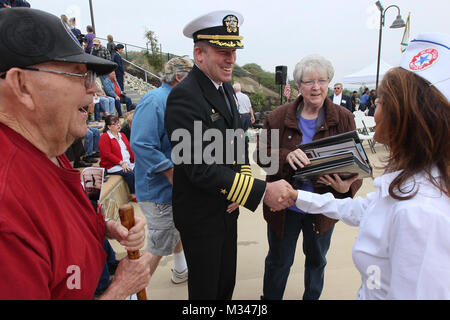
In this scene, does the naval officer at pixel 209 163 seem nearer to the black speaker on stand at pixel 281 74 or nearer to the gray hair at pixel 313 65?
the gray hair at pixel 313 65

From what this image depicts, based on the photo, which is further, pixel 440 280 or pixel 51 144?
pixel 51 144

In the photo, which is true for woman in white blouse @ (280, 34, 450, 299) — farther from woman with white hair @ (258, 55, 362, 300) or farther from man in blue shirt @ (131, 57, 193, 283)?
man in blue shirt @ (131, 57, 193, 283)

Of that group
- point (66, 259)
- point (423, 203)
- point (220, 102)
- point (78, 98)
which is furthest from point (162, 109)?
point (423, 203)

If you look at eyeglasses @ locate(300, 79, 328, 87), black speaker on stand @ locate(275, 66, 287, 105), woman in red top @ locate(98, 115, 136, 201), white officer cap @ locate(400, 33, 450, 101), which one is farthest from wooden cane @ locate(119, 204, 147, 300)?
black speaker on stand @ locate(275, 66, 287, 105)

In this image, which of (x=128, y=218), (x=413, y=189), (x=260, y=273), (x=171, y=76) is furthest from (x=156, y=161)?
(x=413, y=189)

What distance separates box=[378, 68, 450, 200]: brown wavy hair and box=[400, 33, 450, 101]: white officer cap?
21mm

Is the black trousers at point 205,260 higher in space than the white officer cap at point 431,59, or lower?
lower

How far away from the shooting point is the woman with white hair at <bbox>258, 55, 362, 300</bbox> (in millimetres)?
2127

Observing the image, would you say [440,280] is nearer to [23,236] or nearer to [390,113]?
[390,113]

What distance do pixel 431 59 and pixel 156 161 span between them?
203cm

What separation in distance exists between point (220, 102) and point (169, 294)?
6.76ft

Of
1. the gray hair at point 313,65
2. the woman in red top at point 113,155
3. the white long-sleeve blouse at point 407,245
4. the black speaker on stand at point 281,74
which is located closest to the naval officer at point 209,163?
the gray hair at point 313,65

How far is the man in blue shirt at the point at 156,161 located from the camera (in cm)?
243

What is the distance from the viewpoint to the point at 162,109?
2.44 meters
